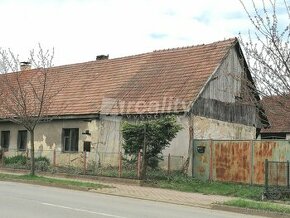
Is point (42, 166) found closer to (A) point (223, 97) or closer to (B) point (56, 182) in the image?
(B) point (56, 182)

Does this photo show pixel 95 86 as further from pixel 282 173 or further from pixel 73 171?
pixel 282 173

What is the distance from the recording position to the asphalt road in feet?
37.0

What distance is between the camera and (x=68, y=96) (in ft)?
96.8

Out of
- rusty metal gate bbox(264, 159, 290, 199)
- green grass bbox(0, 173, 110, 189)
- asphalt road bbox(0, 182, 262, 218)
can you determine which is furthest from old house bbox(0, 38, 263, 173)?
asphalt road bbox(0, 182, 262, 218)

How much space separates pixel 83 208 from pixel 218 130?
14138mm

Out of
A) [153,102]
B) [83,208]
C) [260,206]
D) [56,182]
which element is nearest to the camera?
[83,208]

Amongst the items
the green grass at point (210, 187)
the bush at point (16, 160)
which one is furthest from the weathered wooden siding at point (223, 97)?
the bush at point (16, 160)

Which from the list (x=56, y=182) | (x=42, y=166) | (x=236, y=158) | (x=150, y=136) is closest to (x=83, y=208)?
(x=56, y=182)

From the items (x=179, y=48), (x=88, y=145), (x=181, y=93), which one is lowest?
(x=88, y=145)

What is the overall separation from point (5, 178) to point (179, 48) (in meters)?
12.5

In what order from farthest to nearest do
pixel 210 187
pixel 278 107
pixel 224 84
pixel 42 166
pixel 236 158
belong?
pixel 224 84, pixel 42 166, pixel 236 158, pixel 210 187, pixel 278 107

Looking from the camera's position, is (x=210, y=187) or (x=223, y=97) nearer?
(x=210, y=187)

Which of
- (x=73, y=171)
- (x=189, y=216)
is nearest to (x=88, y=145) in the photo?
(x=73, y=171)

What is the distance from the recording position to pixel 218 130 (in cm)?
2558
